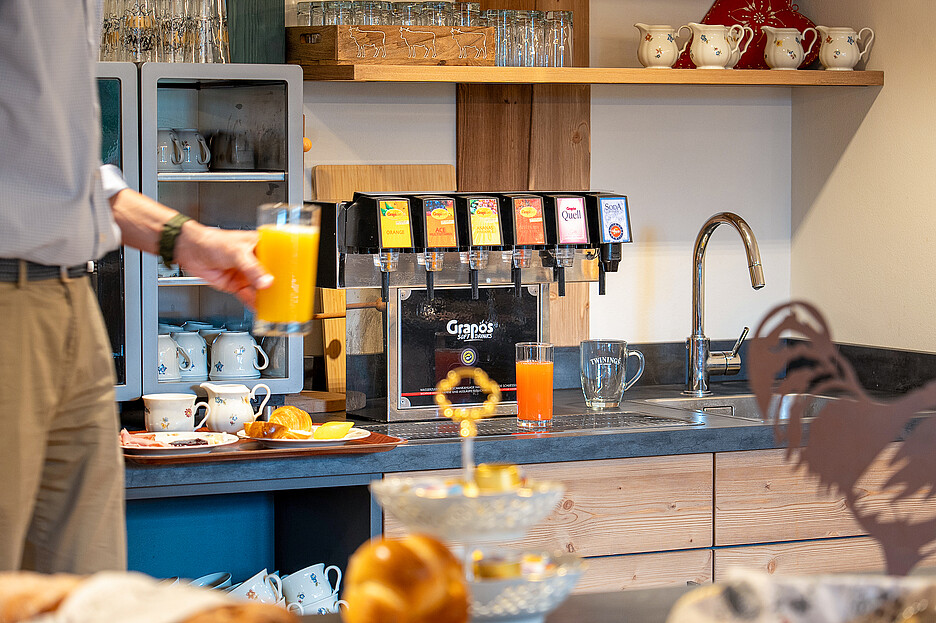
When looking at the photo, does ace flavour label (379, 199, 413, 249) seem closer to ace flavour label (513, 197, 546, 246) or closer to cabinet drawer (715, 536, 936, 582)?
ace flavour label (513, 197, 546, 246)

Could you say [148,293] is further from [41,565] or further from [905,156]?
[905,156]

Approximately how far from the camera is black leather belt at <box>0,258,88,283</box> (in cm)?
124

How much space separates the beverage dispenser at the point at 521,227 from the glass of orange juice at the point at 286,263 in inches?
54.4

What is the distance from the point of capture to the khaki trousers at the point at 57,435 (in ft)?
4.14

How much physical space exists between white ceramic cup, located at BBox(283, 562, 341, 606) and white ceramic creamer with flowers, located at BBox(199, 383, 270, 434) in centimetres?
35

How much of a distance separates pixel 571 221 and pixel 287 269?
1526mm

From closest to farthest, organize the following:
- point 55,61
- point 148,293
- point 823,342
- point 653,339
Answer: point 55,61, point 823,342, point 148,293, point 653,339

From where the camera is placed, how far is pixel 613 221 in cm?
278

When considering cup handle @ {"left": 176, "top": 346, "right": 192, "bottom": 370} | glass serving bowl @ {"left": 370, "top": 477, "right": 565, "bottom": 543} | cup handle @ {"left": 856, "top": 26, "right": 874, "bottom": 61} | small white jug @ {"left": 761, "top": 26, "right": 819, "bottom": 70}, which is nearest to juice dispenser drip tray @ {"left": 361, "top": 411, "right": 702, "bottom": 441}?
cup handle @ {"left": 176, "top": 346, "right": 192, "bottom": 370}

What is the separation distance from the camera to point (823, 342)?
142cm

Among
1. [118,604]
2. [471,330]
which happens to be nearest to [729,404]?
[471,330]

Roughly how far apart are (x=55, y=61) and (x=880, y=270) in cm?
250

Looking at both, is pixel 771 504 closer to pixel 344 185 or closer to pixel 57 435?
pixel 344 185

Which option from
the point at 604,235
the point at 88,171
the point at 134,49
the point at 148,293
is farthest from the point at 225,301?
the point at 88,171
